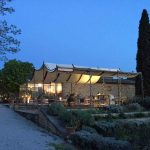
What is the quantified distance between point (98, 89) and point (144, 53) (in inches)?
191

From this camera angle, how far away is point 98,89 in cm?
3603

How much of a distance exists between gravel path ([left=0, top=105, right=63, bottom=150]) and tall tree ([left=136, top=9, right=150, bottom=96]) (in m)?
14.0

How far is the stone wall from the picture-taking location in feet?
114

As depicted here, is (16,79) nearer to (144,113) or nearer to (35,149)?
(144,113)

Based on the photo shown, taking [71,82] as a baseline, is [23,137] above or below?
below

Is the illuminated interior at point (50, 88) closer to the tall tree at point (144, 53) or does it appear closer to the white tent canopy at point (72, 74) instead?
the white tent canopy at point (72, 74)

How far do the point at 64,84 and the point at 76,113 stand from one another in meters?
12.6

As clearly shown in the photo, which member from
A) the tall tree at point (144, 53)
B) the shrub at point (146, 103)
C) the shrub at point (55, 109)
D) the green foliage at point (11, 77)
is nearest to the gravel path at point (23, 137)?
the shrub at point (55, 109)

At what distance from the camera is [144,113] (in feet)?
84.2

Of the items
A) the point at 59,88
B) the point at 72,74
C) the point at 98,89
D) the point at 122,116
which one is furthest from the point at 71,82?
the point at 122,116

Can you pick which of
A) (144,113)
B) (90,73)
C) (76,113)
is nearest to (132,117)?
(144,113)

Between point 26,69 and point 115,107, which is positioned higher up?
point 26,69

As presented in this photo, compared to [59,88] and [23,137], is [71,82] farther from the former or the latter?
[23,137]

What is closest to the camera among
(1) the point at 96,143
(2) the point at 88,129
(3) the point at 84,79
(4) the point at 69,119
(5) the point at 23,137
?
(1) the point at 96,143
